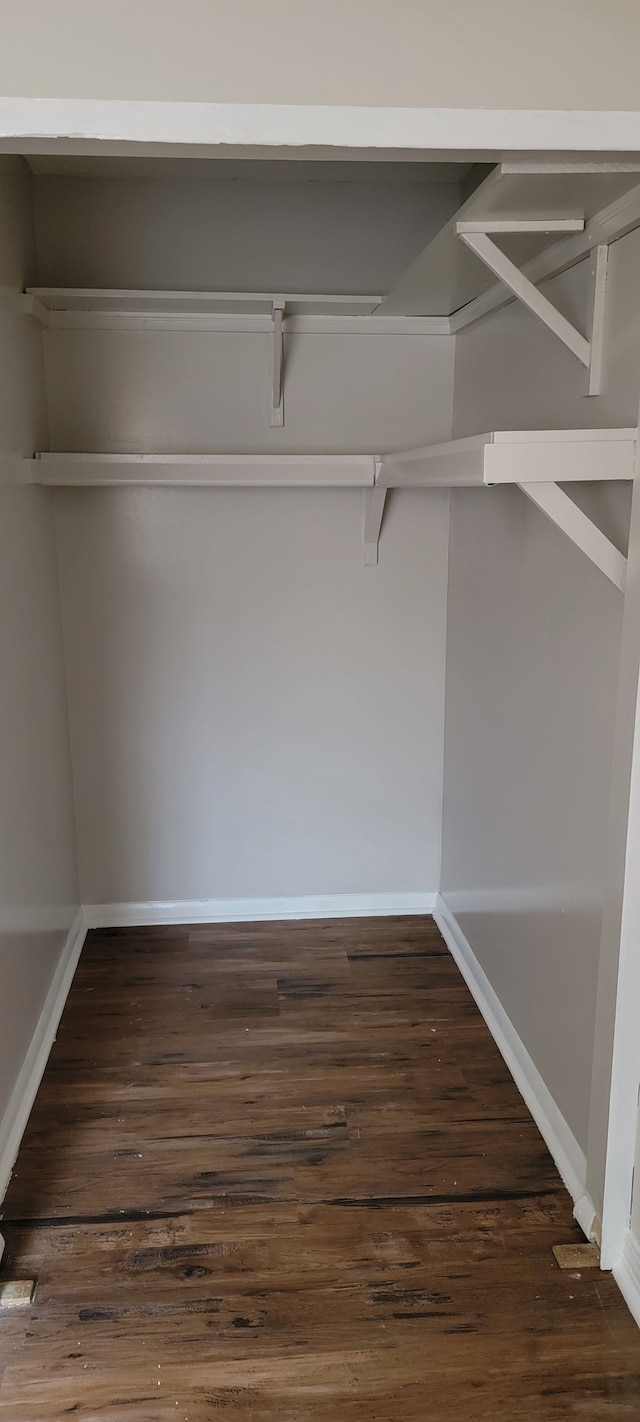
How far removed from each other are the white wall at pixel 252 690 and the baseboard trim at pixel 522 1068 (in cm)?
37

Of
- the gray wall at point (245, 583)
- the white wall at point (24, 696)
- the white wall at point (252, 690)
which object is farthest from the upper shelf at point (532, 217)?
the white wall at point (24, 696)

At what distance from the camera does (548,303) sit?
187cm

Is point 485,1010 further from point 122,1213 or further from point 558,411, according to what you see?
point 558,411

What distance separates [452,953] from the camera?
3059 mm

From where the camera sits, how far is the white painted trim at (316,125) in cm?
126

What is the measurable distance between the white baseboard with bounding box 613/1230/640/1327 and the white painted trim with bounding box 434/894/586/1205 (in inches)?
6.0

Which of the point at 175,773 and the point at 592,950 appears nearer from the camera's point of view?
the point at 592,950

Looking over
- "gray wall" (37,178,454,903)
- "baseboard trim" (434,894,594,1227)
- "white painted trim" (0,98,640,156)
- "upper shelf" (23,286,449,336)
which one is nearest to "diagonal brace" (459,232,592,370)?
"white painted trim" (0,98,640,156)

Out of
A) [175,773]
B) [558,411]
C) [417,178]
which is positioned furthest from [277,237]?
[175,773]

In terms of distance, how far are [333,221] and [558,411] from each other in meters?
1.25

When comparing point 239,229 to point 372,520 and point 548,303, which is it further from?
point 548,303

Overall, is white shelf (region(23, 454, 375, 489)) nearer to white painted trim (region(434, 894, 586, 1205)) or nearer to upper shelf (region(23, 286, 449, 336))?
upper shelf (region(23, 286, 449, 336))

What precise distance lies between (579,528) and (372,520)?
54.3 inches

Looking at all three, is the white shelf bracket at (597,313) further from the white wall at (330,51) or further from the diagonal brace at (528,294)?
the white wall at (330,51)
